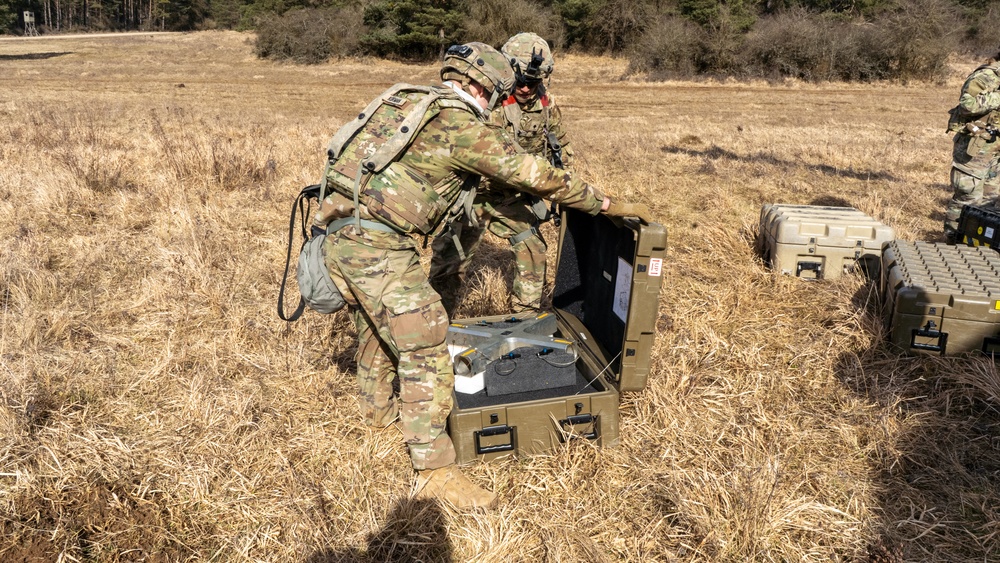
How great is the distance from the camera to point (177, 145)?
9797 mm

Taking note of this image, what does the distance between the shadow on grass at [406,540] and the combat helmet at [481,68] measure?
1933mm

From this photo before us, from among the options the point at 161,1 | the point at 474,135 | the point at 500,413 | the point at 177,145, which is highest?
the point at 161,1

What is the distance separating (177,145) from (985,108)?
9.89m

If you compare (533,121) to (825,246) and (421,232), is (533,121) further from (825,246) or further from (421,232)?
(825,246)

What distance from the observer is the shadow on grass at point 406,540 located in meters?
2.84

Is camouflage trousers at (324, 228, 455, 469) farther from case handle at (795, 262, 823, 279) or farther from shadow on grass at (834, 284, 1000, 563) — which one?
case handle at (795, 262, 823, 279)

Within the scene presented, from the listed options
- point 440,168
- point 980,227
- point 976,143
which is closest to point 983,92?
point 976,143

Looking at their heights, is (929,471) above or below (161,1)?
below

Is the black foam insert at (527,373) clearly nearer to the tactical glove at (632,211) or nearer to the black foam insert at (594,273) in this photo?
the black foam insert at (594,273)

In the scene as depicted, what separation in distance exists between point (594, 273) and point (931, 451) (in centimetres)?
199

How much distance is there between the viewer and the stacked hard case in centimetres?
541

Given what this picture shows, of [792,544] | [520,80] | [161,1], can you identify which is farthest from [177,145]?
[161,1]

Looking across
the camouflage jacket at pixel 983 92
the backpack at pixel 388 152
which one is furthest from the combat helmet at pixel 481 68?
the camouflage jacket at pixel 983 92

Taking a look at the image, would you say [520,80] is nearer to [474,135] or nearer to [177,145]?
[474,135]
